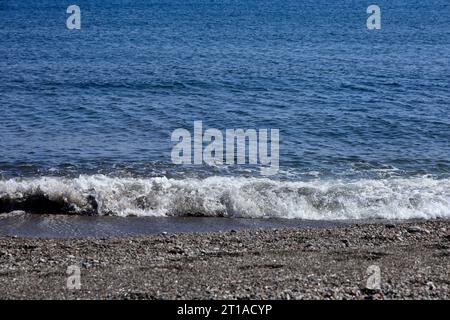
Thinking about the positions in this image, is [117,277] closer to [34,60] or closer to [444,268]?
[444,268]

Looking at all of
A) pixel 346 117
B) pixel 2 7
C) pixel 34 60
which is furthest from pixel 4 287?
pixel 2 7

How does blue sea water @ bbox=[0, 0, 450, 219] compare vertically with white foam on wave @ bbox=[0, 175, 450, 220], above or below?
above

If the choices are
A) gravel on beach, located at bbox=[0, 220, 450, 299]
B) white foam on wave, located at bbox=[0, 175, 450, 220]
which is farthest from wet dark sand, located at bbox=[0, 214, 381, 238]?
gravel on beach, located at bbox=[0, 220, 450, 299]

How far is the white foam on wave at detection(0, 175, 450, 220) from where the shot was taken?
18.2 m

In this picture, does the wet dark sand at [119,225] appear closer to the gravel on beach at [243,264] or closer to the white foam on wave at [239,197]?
the white foam on wave at [239,197]

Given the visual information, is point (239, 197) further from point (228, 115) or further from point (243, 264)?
point (228, 115)

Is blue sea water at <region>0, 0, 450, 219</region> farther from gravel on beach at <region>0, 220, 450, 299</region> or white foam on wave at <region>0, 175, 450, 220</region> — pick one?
gravel on beach at <region>0, 220, 450, 299</region>

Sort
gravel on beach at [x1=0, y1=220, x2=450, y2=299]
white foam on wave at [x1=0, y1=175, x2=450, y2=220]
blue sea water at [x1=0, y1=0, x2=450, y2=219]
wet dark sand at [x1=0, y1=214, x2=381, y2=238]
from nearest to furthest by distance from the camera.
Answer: gravel on beach at [x1=0, y1=220, x2=450, y2=299]
wet dark sand at [x1=0, y1=214, x2=381, y2=238]
white foam on wave at [x1=0, y1=175, x2=450, y2=220]
blue sea water at [x1=0, y1=0, x2=450, y2=219]

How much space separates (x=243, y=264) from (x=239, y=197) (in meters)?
5.72

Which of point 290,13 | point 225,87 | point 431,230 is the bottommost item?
point 431,230

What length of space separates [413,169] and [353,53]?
23.3 m

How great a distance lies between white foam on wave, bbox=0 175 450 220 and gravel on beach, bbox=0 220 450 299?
189 cm

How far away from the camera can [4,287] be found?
11609 millimetres

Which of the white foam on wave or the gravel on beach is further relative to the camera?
the white foam on wave
